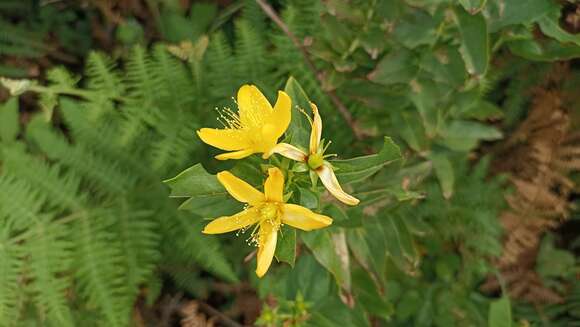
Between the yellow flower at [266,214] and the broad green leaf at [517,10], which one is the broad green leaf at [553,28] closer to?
the broad green leaf at [517,10]

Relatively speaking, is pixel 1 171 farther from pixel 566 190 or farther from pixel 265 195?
pixel 566 190

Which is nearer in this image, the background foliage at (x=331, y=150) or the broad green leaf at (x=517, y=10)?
the broad green leaf at (x=517, y=10)

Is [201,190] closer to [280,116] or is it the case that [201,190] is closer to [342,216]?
[280,116]

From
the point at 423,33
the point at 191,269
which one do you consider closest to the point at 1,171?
the point at 191,269

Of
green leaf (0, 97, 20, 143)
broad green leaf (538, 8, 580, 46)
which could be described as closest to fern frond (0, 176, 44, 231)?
green leaf (0, 97, 20, 143)

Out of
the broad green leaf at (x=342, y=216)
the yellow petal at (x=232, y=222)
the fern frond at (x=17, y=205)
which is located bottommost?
the fern frond at (x=17, y=205)

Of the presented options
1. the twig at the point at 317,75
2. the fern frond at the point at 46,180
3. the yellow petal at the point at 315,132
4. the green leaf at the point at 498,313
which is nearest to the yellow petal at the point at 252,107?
the yellow petal at the point at 315,132

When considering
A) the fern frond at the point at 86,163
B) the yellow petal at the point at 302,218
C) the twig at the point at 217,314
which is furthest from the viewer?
the twig at the point at 217,314
